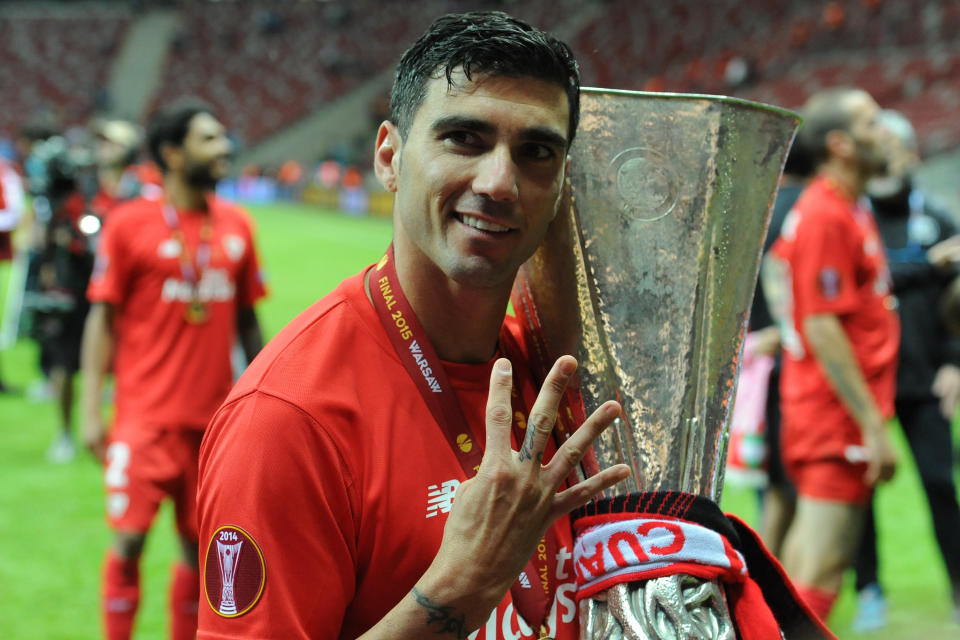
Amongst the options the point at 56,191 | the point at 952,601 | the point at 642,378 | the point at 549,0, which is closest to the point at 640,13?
the point at 549,0

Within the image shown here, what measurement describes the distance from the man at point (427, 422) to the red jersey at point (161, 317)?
8.28 ft

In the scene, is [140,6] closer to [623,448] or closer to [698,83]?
[698,83]

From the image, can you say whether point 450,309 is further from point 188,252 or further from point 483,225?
point 188,252

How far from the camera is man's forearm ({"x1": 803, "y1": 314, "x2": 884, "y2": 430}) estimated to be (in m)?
3.59

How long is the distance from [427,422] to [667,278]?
395 millimetres

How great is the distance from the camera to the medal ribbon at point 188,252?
13.0 ft

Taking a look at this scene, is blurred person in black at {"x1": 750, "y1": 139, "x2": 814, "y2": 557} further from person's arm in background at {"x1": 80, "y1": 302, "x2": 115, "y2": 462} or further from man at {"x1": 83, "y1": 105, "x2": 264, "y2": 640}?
person's arm in background at {"x1": 80, "y1": 302, "x2": 115, "y2": 462}

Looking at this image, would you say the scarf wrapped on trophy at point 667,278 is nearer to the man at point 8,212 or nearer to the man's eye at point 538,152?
the man's eye at point 538,152

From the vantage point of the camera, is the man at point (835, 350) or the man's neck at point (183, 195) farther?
the man's neck at point (183, 195)

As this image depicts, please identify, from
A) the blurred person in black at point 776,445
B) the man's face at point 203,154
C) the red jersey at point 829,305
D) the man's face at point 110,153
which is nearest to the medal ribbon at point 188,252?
the man's face at point 203,154

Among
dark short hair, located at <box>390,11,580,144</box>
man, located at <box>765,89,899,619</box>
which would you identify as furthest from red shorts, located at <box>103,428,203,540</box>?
dark short hair, located at <box>390,11,580,144</box>

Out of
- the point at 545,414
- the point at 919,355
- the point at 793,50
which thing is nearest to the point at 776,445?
the point at 919,355

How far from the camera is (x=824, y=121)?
389 centimetres

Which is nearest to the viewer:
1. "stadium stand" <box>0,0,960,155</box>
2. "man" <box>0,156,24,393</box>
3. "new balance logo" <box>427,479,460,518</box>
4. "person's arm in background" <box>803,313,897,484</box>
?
"new balance logo" <box>427,479,460,518</box>
